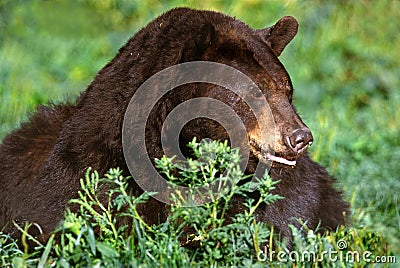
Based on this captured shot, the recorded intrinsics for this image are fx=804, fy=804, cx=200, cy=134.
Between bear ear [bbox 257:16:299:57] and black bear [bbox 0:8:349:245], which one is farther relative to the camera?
bear ear [bbox 257:16:299:57]

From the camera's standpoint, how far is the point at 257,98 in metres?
4.42

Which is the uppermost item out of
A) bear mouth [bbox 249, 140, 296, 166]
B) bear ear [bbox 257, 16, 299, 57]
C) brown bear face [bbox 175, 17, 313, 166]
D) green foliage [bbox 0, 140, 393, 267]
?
bear ear [bbox 257, 16, 299, 57]

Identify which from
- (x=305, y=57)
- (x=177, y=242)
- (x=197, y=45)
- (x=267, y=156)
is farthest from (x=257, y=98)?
(x=305, y=57)

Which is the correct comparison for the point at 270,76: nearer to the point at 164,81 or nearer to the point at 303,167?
the point at 164,81

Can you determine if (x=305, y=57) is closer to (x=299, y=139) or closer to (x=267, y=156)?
(x=267, y=156)

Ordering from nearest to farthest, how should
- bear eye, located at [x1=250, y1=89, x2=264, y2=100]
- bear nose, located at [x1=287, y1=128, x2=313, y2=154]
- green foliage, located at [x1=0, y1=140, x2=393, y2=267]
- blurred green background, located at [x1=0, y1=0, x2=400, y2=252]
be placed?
green foliage, located at [x1=0, y1=140, x2=393, y2=267], bear nose, located at [x1=287, y1=128, x2=313, y2=154], bear eye, located at [x1=250, y1=89, x2=264, y2=100], blurred green background, located at [x1=0, y1=0, x2=400, y2=252]

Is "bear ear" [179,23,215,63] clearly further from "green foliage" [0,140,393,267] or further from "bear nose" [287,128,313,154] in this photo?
"bear nose" [287,128,313,154]

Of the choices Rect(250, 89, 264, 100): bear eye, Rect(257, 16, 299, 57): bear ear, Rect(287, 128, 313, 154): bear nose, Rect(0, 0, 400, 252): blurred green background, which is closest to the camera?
Rect(287, 128, 313, 154): bear nose

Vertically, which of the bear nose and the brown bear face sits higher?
the brown bear face

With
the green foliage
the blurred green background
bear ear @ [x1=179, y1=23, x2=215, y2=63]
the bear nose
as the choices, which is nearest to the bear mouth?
the bear nose

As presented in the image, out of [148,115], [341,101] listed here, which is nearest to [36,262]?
[148,115]

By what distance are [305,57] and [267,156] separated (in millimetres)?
6507

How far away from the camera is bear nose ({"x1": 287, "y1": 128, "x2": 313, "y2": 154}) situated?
4.29 m

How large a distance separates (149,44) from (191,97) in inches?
16.4
